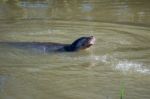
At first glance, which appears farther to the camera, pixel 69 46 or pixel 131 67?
pixel 69 46

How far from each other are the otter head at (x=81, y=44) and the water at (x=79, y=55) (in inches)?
5.4

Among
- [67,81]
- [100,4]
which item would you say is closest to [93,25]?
[100,4]

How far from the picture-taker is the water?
702 cm

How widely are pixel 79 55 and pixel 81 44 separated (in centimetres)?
52

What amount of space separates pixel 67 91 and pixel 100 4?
31.1ft

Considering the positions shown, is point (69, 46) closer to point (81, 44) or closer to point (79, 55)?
point (81, 44)

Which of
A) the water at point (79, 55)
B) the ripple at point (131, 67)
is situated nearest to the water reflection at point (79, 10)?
the water at point (79, 55)

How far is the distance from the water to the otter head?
0.14m

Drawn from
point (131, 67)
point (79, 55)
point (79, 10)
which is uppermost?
point (131, 67)

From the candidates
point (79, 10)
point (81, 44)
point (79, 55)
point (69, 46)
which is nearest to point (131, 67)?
point (79, 55)

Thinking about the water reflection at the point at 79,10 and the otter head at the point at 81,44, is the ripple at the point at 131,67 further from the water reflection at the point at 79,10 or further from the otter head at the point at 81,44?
the water reflection at the point at 79,10

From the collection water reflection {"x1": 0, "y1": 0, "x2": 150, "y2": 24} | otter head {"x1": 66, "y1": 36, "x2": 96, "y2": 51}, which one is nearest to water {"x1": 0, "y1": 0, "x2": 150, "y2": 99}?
water reflection {"x1": 0, "y1": 0, "x2": 150, "y2": 24}

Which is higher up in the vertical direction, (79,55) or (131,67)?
(131,67)

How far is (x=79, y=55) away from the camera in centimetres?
948
